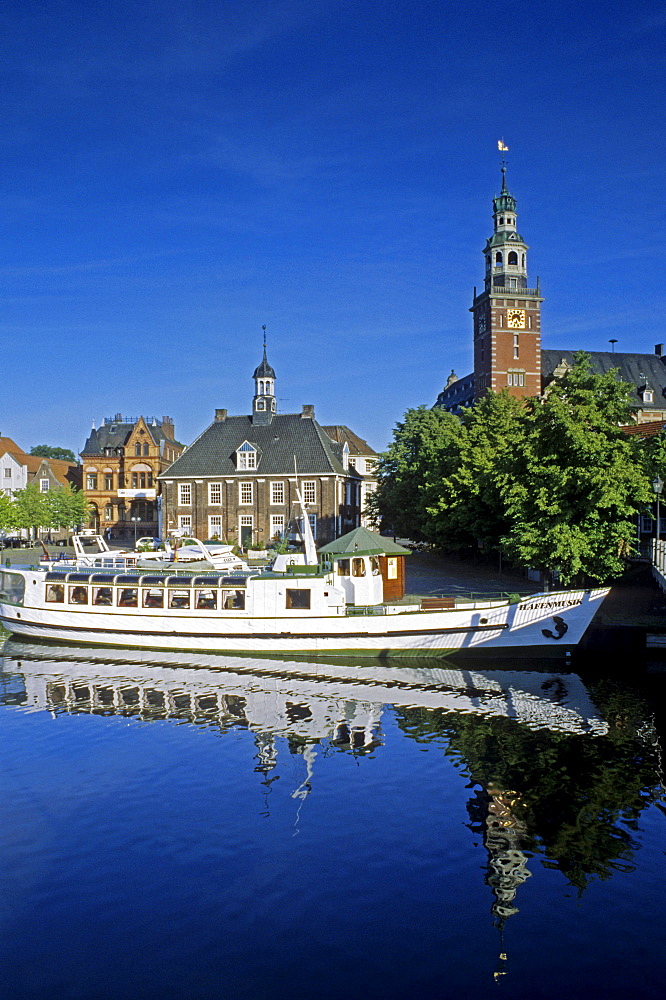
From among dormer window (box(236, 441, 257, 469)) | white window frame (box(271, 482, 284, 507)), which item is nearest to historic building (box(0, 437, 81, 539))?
dormer window (box(236, 441, 257, 469))

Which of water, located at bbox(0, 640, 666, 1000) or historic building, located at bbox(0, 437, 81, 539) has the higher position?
historic building, located at bbox(0, 437, 81, 539)

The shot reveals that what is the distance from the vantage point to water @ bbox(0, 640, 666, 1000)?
12406 millimetres

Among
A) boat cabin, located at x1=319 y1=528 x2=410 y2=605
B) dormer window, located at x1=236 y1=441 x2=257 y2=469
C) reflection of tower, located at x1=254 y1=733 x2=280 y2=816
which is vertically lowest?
reflection of tower, located at x1=254 y1=733 x2=280 y2=816

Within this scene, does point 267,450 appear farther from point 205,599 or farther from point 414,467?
point 205,599

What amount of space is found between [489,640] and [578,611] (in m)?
4.15

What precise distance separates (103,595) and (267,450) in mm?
36161

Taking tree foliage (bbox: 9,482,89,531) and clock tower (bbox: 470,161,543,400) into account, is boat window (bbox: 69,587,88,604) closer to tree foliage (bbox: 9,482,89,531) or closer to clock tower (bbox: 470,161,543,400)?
tree foliage (bbox: 9,482,89,531)

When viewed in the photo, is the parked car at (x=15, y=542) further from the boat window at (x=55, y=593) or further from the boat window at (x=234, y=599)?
the boat window at (x=234, y=599)

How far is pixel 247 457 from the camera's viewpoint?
242 feet

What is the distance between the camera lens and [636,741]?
912 inches

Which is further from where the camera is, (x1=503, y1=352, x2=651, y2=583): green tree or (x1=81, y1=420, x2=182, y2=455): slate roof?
(x1=81, y1=420, x2=182, y2=455): slate roof

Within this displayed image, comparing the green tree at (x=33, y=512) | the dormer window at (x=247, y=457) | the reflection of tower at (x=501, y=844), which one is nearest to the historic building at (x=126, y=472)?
the green tree at (x=33, y=512)

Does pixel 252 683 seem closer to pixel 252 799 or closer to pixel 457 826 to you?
pixel 252 799

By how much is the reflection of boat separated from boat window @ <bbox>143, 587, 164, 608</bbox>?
9.32 ft
